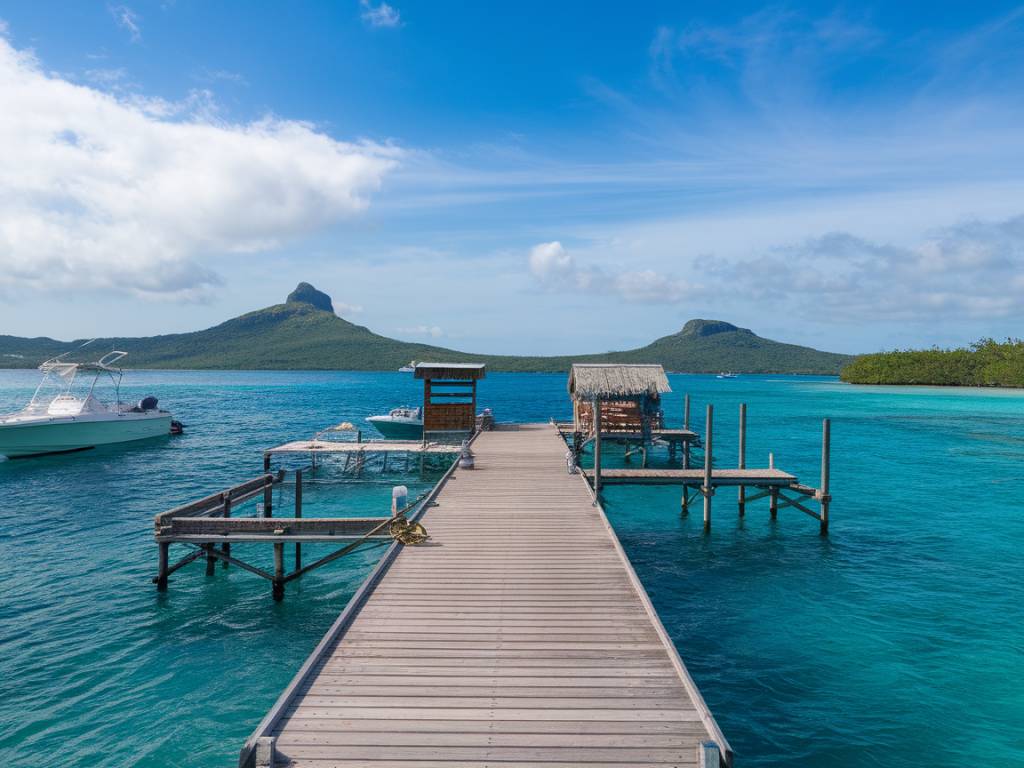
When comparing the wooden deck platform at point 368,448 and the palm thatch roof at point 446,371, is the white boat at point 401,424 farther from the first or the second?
the palm thatch roof at point 446,371

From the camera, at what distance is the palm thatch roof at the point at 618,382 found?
26734 mm

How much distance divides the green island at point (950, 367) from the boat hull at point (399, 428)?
369ft

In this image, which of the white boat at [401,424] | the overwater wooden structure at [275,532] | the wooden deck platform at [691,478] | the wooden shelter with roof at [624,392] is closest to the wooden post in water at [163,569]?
the overwater wooden structure at [275,532]

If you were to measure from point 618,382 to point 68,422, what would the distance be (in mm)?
30905

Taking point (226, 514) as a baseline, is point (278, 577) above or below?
below

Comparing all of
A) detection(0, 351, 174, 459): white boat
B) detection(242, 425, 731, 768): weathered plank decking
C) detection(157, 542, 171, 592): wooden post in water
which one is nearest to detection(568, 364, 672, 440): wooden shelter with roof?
detection(242, 425, 731, 768): weathered plank decking

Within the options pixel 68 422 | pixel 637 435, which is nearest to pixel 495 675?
pixel 637 435

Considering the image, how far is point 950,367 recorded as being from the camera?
11556cm

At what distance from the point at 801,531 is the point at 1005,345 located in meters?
121

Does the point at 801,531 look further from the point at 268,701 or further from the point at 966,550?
the point at 268,701

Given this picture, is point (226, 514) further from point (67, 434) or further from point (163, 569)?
point (67, 434)

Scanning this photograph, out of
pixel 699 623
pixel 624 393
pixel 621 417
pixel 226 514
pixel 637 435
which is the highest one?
pixel 624 393

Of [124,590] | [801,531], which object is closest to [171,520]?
[124,590]

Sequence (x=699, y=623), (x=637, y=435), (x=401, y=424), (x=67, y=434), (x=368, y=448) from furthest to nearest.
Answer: (x=401, y=424), (x=67, y=434), (x=637, y=435), (x=368, y=448), (x=699, y=623)
